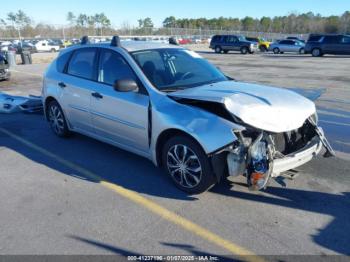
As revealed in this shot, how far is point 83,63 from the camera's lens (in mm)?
5543

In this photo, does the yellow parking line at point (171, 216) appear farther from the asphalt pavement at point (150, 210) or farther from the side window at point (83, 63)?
the side window at point (83, 63)

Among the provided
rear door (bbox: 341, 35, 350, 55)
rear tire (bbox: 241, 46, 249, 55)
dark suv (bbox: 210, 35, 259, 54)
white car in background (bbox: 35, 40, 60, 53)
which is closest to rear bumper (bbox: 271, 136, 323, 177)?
rear door (bbox: 341, 35, 350, 55)

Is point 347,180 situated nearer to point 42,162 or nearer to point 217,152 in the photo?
point 217,152

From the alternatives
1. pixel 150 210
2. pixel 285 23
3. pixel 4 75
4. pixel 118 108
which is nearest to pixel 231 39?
pixel 4 75

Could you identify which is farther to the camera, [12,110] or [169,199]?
[12,110]

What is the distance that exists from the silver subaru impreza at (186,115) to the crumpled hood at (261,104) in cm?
1

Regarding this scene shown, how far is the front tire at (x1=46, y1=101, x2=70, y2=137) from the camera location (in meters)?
6.16

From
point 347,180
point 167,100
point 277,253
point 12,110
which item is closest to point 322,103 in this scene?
point 347,180

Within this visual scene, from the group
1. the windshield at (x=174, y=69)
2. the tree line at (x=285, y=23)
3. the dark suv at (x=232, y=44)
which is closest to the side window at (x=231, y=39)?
the dark suv at (x=232, y=44)

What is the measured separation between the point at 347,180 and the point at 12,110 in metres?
7.74

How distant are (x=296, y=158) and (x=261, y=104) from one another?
73 centimetres

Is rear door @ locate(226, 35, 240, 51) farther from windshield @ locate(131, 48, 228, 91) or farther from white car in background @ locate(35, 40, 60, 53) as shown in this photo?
windshield @ locate(131, 48, 228, 91)

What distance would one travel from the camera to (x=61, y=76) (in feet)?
19.6

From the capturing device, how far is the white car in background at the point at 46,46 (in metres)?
44.8
